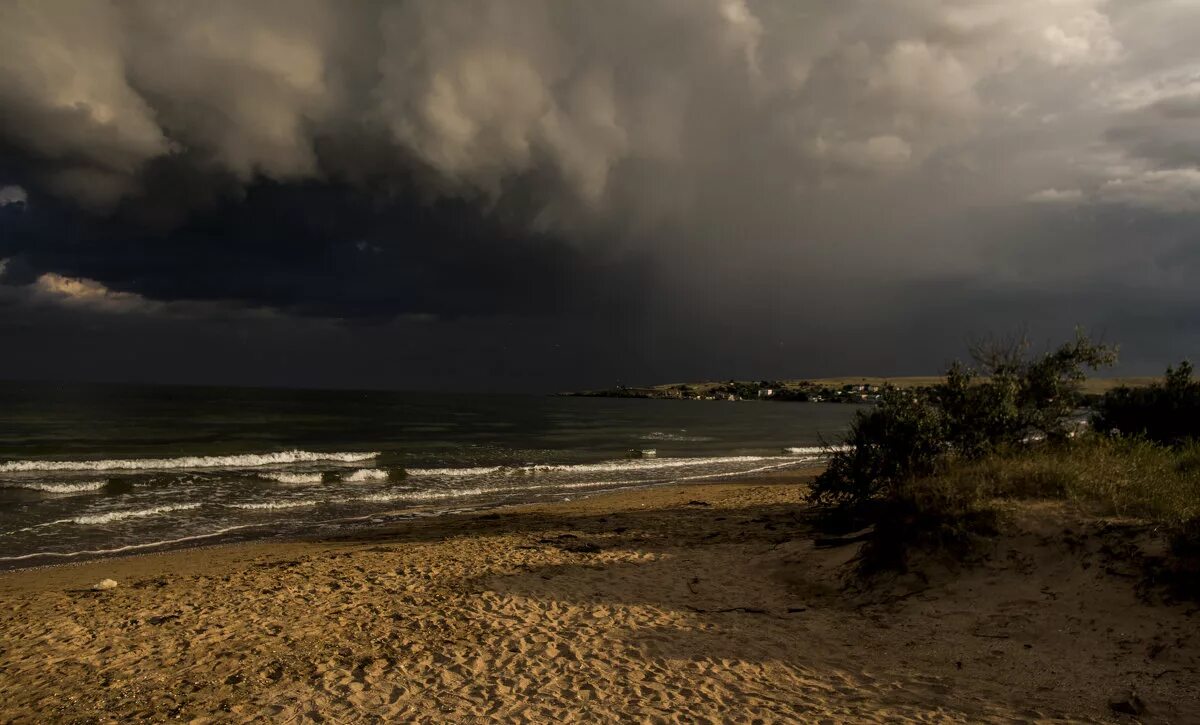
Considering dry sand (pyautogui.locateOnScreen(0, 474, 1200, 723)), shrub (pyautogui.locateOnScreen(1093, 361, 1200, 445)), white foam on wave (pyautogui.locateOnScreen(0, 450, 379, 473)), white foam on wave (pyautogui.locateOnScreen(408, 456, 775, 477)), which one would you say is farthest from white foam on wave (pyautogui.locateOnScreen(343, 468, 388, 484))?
shrub (pyautogui.locateOnScreen(1093, 361, 1200, 445))

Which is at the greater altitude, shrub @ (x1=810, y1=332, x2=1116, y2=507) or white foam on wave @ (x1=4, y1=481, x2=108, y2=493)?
shrub @ (x1=810, y1=332, x2=1116, y2=507)

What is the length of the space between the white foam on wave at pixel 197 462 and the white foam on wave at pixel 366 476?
5.64 m

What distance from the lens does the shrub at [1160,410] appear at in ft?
62.5

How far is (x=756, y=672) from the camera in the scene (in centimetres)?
726

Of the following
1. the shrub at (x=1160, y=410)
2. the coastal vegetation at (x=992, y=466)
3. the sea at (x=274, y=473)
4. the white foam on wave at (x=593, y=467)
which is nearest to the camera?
the coastal vegetation at (x=992, y=466)

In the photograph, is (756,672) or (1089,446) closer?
(756,672)

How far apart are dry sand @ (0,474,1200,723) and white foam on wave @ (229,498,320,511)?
888cm

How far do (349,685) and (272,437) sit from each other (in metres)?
43.9

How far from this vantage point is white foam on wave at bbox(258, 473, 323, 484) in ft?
89.9

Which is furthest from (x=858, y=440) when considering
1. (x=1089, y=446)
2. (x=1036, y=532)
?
(x=1036, y=532)

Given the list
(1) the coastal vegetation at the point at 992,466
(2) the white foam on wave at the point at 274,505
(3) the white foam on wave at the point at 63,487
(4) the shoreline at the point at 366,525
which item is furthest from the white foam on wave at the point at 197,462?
(1) the coastal vegetation at the point at 992,466

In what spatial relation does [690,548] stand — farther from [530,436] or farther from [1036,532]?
[530,436]

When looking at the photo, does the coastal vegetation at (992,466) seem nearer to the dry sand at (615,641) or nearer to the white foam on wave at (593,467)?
the dry sand at (615,641)

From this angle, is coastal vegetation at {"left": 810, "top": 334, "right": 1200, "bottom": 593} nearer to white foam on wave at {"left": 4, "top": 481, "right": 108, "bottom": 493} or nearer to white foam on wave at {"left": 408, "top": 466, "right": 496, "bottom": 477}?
white foam on wave at {"left": 408, "top": 466, "right": 496, "bottom": 477}
